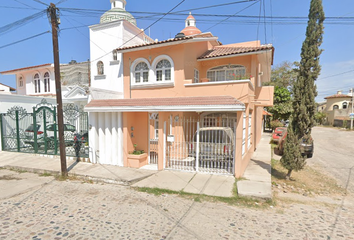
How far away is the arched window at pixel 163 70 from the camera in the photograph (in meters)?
9.58

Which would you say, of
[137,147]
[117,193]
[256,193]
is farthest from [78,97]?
[256,193]

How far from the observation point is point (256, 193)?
17.2 ft

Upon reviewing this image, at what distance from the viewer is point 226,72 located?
10414 millimetres

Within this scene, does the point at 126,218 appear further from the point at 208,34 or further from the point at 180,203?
the point at 208,34

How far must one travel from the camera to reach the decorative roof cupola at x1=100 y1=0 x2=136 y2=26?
1377cm

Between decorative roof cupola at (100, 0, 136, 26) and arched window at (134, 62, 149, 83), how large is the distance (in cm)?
608

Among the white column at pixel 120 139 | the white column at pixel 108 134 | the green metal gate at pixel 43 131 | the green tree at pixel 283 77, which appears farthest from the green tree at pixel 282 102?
the green metal gate at pixel 43 131

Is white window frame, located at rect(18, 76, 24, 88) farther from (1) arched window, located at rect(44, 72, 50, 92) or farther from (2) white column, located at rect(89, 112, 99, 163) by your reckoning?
(2) white column, located at rect(89, 112, 99, 163)

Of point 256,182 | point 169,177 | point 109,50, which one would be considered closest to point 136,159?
point 169,177

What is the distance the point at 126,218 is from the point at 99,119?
17.1 ft

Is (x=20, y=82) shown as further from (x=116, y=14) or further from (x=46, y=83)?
(x=116, y=14)

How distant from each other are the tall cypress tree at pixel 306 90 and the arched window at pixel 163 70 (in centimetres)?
585

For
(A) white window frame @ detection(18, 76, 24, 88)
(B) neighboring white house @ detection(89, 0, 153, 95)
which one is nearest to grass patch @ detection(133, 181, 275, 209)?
(B) neighboring white house @ detection(89, 0, 153, 95)

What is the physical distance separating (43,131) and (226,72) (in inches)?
439
